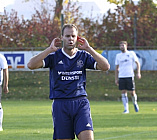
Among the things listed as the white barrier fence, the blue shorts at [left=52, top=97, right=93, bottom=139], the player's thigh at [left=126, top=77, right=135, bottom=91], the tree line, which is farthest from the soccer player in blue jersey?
the tree line

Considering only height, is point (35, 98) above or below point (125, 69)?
below

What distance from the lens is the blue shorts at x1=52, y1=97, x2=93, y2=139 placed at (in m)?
7.79

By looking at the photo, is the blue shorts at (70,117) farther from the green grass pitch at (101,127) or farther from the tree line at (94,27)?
the tree line at (94,27)

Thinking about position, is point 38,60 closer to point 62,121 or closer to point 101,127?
point 62,121

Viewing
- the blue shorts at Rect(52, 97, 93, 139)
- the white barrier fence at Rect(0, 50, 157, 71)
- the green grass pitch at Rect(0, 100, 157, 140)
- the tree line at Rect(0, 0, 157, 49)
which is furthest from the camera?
the tree line at Rect(0, 0, 157, 49)

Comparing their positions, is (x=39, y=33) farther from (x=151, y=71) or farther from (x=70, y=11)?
(x=151, y=71)

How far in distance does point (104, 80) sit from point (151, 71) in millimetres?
2550

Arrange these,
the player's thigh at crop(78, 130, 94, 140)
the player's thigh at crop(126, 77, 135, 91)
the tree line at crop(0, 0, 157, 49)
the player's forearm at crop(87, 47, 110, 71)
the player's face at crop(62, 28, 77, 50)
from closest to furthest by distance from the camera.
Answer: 1. the player's thigh at crop(78, 130, 94, 140)
2. the player's face at crop(62, 28, 77, 50)
3. the player's forearm at crop(87, 47, 110, 71)
4. the player's thigh at crop(126, 77, 135, 91)
5. the tree line at crop(0, 0, 157, 49)

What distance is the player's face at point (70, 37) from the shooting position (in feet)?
25.9

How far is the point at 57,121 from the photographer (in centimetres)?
790

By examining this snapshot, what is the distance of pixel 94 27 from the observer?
37156 millimetres

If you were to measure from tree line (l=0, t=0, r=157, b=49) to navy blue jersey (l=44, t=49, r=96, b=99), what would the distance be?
25.2m

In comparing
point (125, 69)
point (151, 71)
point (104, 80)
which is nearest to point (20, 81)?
point (104, 80)

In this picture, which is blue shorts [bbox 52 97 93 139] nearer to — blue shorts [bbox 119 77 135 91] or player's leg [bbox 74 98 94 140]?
player's leg [bbox 74 98 94 140]
